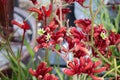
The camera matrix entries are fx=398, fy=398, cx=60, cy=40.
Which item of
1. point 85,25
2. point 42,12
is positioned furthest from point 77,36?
point 42,12

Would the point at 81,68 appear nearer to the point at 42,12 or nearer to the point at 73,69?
the point at 73,69

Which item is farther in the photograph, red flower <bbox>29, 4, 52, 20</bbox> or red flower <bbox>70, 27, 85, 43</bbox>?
red flower <bbox>29, 4, 52, 20</bbox>

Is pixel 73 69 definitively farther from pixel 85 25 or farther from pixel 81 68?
pixel 85 25

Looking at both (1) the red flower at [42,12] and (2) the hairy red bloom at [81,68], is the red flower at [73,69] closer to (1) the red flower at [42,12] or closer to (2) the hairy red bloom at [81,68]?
(2) the hairy red bloom at [81,68]

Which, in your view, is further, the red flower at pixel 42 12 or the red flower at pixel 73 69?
the red flower at pixel 42 12

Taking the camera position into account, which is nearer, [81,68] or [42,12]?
[81,68]

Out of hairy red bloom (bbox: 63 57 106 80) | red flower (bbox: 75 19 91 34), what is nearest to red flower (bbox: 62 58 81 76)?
hairy red bloom (bbox: 63 57 106 80)

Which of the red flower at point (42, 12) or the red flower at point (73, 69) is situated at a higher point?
the red flower at point (42, 12)

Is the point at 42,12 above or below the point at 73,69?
→ above

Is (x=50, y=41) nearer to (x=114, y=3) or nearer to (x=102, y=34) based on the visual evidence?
(x=102, y=34)

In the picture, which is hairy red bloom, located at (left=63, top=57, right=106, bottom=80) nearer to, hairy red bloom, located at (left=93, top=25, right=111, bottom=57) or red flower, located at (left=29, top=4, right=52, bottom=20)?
hairy red bloom, located at (left=93, top=25, right=111, bottom=57)

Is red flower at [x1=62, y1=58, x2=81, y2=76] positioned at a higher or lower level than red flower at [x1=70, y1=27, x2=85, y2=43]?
lower

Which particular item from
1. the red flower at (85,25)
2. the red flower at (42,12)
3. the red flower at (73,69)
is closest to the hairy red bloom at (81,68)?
the red flower at (73,69)

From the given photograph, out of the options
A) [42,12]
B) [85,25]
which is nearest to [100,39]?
[85,25]
